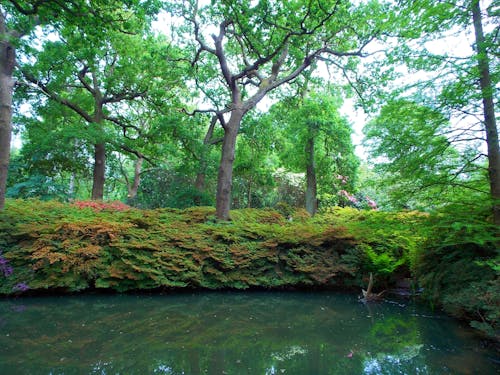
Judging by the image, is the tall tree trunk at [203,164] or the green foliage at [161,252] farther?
the tall tree trunk at [203,164]

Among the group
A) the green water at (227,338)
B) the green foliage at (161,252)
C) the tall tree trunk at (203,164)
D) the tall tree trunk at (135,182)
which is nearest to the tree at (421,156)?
the green water at (227,338)

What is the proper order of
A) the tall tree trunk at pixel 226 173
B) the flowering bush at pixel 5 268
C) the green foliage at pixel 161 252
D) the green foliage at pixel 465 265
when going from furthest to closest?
the tall tree trunk at pixel 226 173, the green foliage at pixel 161 252, the flowering bush at pixel 5 268, the green foliage at pixel 465 265

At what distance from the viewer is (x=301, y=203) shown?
15.9 metres

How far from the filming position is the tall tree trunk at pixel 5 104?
→ 6672 mm

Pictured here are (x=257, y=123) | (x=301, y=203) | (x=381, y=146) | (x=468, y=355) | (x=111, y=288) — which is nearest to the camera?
(x=468, y=355)

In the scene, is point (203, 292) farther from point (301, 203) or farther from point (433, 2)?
point (301, 203)

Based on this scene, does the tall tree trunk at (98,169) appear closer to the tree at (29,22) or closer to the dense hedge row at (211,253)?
the dense hedge row at (211,253)

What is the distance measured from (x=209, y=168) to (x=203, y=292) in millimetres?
6070

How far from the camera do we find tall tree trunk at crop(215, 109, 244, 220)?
8336 mm

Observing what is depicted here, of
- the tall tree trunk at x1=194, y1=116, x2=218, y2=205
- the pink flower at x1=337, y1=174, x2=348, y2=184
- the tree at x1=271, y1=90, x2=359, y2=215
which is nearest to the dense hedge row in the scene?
the tall tree trunk at x1=194, y1=116, x2=218, y2=205

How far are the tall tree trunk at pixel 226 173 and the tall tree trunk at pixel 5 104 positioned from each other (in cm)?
454

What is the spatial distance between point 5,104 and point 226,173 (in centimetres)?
496

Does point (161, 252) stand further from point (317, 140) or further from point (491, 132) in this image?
point (317, 140)

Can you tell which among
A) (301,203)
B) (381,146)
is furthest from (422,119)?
(301,203)
